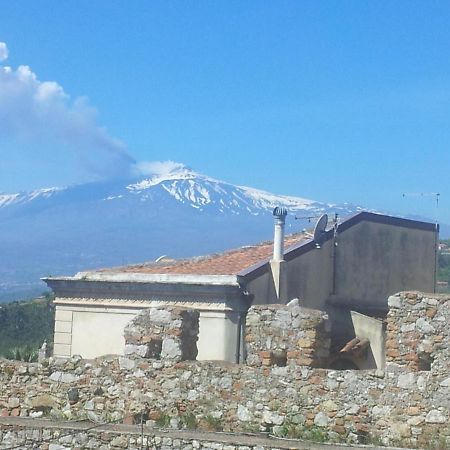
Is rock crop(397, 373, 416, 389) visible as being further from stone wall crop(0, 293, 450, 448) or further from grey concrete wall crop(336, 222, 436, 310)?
grey concrete wall crop(336, 222, 436, 310)

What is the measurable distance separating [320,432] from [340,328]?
11.9 meters

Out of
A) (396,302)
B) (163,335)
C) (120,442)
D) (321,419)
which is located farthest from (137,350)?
(396,302)

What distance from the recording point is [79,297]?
81.8ft

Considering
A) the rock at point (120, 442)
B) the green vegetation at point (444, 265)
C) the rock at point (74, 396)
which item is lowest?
the rock at point (120, 442)

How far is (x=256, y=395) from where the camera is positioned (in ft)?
37.9

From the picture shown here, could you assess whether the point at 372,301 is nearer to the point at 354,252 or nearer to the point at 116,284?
the point at 354,252

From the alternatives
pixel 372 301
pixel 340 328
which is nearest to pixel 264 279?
pixel 340 328

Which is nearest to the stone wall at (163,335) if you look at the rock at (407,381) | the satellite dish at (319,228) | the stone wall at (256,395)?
the stone wall at (256,395)

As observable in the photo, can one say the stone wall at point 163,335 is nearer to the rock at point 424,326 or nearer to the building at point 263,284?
the rock at point 424,326

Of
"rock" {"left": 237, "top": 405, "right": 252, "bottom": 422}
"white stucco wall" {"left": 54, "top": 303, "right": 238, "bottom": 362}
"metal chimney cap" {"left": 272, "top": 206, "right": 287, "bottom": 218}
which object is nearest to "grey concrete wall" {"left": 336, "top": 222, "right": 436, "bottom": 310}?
"metal chimney cap" {"left": 272, "top": 206, "right": 287, "bottom": 218}

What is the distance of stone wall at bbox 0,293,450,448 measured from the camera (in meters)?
10.7

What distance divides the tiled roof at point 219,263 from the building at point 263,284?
0.03 meters

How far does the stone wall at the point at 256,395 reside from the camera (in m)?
10.7

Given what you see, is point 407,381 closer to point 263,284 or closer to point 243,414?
point 243,414
